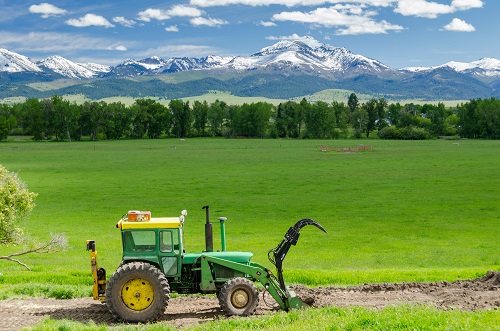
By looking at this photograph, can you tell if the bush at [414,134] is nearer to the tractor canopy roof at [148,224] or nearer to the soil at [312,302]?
the soil at [312,302]

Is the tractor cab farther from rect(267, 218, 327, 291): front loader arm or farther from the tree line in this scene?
the tree line

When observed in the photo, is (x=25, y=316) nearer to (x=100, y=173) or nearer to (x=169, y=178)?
(x=169, y=178)

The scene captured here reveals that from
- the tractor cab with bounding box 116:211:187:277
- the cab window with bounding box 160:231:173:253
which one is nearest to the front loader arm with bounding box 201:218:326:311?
the tractor cab with bounding box 116:211:187:277

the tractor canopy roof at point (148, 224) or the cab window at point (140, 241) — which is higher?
the tractor canopy roof at point (148, 224)

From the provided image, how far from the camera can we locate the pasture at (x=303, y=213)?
21812 mm

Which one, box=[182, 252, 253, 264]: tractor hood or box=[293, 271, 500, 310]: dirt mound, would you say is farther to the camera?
box=[182, 252, 253, 264]: tractor hood

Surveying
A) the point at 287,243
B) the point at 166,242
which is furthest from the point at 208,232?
the point at 287,243

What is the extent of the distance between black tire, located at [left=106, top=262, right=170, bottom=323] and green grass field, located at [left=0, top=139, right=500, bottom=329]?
327 centimetres

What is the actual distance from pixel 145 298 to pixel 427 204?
3652cm

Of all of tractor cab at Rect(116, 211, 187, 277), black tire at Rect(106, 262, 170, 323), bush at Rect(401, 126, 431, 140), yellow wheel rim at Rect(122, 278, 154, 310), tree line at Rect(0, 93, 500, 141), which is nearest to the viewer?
black tire at Rect(106, 262, 170, 323)

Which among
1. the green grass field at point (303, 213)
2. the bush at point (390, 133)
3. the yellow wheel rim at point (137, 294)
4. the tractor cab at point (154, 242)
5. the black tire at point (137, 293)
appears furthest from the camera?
the bush at point (390, 133)

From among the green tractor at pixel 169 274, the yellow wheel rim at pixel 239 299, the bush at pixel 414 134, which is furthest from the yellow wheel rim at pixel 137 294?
the bush at pixel 414 134

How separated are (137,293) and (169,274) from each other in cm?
95

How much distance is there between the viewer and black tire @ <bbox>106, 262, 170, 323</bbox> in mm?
13328
